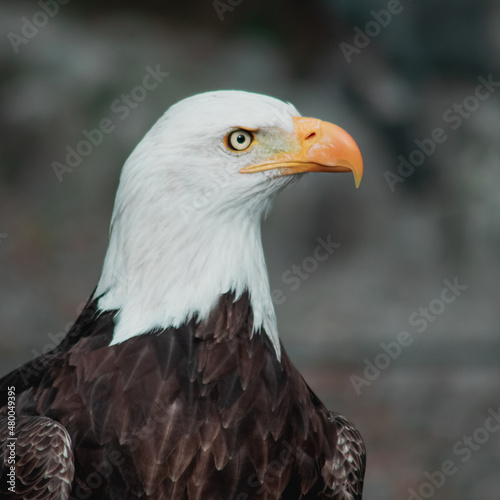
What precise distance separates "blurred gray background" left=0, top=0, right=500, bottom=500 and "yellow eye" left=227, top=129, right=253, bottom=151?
151 inches

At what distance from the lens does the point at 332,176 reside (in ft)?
22.6

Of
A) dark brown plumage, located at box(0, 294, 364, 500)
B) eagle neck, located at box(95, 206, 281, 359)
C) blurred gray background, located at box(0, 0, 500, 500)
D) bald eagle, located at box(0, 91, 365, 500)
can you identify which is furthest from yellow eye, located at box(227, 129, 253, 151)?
blurred gray background, located at box(0, 0, 500, 500)

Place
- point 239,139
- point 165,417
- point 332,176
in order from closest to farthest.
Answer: point 165,417
point 239,139
point 332,176

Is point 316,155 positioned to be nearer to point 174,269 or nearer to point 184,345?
point 174,269

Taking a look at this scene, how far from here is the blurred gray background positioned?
647cm

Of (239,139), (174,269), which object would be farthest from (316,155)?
(174,269)

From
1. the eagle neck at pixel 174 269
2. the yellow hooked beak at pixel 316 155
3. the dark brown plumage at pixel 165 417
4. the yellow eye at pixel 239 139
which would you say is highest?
the yellow hooked beak at pixel 316 155

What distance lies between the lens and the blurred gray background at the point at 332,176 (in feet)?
21.2

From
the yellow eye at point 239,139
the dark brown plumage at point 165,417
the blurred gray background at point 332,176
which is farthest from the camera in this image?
the blurred gray background at point 332,176

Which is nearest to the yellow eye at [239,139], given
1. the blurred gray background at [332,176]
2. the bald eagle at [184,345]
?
the bald eagle at [184,345]

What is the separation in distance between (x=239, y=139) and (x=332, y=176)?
4.22 m

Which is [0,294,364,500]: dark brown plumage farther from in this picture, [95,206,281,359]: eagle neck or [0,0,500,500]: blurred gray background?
[0,0,500,500]: blurred gray background

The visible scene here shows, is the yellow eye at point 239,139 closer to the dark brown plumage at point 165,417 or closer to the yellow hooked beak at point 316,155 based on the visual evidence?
the yellow hooked beak at point 316,155

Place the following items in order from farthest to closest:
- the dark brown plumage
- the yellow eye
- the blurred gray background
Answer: the blurred gray background → the yellow eye → the dark brown plumage
